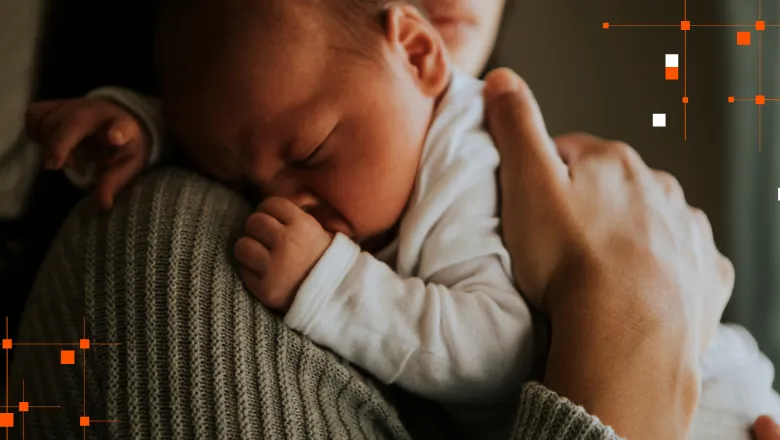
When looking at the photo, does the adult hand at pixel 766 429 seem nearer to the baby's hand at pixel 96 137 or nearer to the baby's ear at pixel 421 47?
the baby's ear at pixel 421 47

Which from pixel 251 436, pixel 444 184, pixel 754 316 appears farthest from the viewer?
pixel 754 316

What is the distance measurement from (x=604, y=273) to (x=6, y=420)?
0.61 m

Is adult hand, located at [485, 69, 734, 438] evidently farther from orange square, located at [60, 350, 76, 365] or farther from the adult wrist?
orange square, located at [60, 350, 76, 365]

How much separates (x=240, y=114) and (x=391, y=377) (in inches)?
11.6

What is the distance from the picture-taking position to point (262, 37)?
646 mm

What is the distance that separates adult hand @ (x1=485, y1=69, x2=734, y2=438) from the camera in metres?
0.65

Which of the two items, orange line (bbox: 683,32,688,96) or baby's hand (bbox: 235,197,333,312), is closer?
baby's hand (bbox: 235,197,333,312)

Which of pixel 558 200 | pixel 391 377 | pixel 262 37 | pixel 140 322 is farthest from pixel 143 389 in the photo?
pixel 558 200

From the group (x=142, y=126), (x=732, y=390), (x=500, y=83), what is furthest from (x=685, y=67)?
(x=142, y=126)

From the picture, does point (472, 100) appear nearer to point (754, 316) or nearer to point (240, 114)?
point (240, 114)

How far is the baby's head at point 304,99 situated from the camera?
0.65 m
